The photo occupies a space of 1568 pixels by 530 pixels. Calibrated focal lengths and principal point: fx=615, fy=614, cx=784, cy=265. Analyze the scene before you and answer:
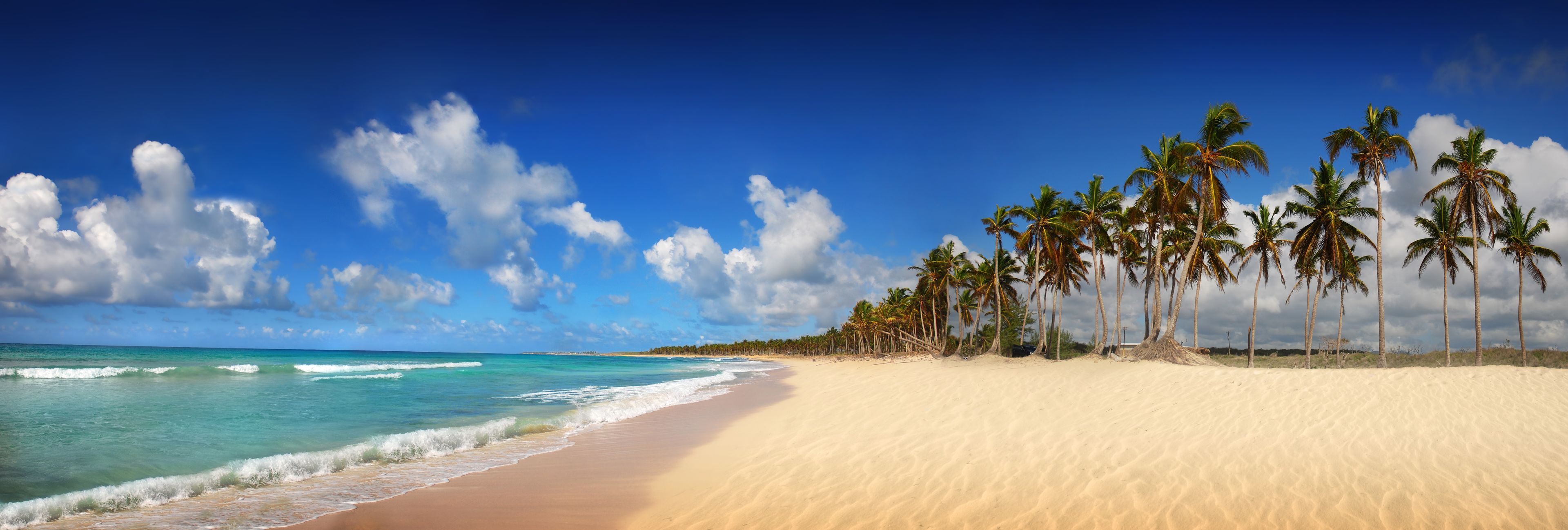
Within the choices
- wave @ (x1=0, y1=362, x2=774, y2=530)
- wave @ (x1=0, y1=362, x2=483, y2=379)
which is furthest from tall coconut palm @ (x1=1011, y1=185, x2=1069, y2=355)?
wave @ (x1=0, y1=362, x2=483, y2=379)

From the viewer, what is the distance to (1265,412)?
10.6 m

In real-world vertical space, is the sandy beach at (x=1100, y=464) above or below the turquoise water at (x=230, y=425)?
above

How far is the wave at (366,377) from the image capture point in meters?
28.4

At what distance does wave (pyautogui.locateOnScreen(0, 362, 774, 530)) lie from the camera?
635 cm

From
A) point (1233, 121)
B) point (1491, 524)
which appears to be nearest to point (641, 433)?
point (1491, 524)

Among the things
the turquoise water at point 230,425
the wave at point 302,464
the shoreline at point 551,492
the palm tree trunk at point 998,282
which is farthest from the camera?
the palm tree trunk at point 998,282

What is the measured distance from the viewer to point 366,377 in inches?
1208

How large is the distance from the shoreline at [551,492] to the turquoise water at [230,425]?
2.09 metres

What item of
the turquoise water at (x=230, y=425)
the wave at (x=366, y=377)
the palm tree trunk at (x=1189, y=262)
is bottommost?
the wave at (x=366, y=377)

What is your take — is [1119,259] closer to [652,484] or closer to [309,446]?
[652,484]

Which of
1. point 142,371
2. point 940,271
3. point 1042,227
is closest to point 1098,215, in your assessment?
point 1042,227

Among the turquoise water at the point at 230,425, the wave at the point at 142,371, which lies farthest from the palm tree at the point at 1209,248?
the wave at the point at 142,371

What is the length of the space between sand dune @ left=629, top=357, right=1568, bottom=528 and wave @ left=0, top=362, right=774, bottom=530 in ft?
13.1

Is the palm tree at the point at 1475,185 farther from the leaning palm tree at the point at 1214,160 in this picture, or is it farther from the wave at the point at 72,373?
the wave at the point at 72,373
